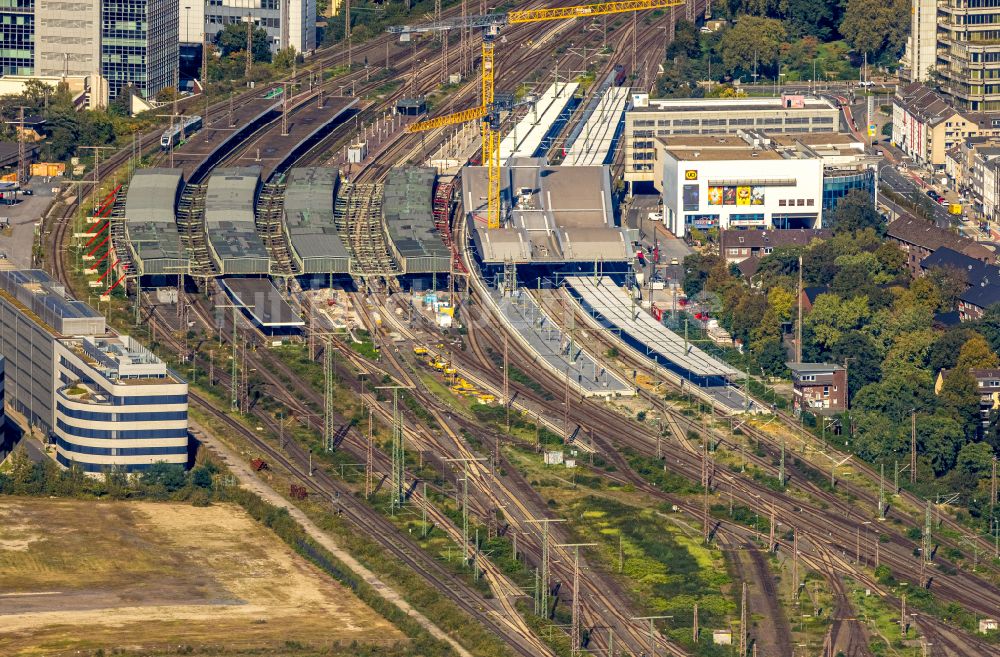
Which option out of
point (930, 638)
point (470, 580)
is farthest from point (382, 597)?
point (930, 638)

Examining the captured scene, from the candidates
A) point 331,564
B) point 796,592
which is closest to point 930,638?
point 796,592

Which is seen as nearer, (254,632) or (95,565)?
(254,632)

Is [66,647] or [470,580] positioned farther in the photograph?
[470,580]

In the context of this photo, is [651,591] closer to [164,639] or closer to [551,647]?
[551,647]

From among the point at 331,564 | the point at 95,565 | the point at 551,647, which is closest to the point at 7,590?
the point at 95,565

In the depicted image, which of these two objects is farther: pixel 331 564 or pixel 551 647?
pixel 331 564

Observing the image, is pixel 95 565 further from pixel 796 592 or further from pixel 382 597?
pixel 796 592

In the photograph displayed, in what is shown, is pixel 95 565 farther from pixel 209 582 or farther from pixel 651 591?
pixel 651 591
